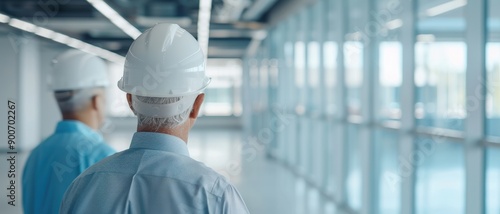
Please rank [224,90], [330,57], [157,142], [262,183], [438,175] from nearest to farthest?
[157,142] < [438,175] < [330,57] < [262,183] < [224,90]

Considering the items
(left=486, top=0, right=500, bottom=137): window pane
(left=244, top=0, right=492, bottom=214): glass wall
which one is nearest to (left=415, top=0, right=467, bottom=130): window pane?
(left=244, top=0, right=492, bottom=214): glass wall

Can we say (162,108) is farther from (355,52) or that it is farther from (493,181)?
(355,52)

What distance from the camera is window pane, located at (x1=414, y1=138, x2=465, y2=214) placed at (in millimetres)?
4859

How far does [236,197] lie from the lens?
147 cm

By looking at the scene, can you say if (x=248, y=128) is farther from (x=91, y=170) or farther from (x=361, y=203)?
(x=91, y=170)

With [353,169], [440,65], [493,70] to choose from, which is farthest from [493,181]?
[353,169]

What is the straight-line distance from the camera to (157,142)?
1.56 metres

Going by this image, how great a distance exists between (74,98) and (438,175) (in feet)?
11.3

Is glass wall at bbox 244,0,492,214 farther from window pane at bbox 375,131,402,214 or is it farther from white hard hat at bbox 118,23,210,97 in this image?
white hard hat at bbox 118,23,210,97

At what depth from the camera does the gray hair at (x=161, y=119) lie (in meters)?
1.56

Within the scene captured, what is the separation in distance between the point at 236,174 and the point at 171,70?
953 centimetres

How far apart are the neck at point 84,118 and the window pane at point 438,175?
2.98 meters

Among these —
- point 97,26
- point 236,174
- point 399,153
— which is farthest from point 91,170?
point 97,26

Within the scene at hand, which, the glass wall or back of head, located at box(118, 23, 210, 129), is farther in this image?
the glass wall
